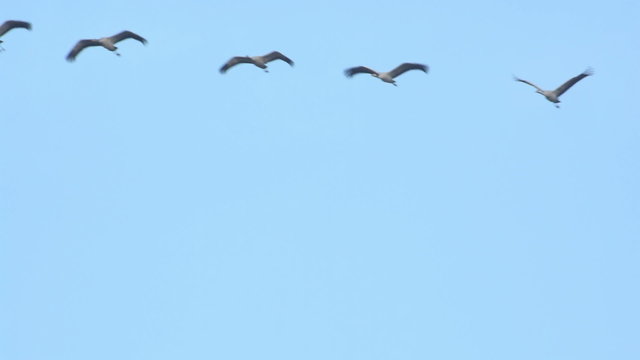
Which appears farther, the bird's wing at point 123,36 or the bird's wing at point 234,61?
the bird's wing at point 234,61

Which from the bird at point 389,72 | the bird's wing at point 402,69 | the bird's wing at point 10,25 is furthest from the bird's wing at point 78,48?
the bird's wing at point 402,69

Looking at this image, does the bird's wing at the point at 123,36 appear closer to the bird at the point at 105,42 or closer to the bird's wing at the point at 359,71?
the bird at the point at 105,42

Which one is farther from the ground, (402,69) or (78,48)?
(402,69)

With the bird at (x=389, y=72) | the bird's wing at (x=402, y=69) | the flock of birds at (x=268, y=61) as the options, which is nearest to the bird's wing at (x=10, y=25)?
the flock of birds at (x=268, y=61)

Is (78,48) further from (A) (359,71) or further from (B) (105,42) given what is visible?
(A) (359,71)

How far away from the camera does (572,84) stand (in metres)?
121

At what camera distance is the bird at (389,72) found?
120 meters

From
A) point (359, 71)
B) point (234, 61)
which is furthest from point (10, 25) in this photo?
point (359, 71)

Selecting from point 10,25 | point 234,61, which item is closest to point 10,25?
point 10,25

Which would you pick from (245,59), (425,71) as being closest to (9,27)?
(245,59)

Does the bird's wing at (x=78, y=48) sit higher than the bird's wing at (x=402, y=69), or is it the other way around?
the bird's wing at (x=402, y=69)

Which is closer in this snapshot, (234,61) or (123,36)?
(123,36)

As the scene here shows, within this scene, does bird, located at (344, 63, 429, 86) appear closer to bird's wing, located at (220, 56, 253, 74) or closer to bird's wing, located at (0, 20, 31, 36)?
bird's wing, located at (220, 56, 253, 74)

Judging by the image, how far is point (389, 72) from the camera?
12156cm
